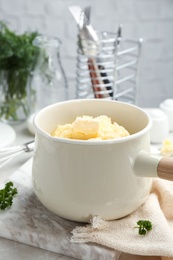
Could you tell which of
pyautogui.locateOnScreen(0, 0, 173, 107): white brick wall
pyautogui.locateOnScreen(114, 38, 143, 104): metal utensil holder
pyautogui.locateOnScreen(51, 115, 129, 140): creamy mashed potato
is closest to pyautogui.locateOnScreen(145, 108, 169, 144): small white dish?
pyautogui.locateOnScreen(114, 38, 143, 104): metal utensil holder

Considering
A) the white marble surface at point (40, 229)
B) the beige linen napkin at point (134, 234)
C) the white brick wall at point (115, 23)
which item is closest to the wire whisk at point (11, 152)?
the white marble surface at point (40, 229)

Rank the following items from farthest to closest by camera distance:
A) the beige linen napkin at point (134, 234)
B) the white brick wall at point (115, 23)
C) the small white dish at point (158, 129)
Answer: the white brick wall at point (115, 23) < the small white dish at point (158, 129) < the beige linen napkin at point (134, 234)

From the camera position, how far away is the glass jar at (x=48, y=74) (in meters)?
1.10

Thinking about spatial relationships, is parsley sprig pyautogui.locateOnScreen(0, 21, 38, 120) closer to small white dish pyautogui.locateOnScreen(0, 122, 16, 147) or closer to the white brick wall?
small white dish pyautogui.locateOnScreen(0, 122, 16, 147)

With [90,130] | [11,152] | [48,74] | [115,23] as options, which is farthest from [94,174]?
[115,23]

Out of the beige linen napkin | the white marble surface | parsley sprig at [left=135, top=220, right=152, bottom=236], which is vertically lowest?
the white marble surface

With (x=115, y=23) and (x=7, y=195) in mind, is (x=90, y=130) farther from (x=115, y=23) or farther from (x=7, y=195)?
(x=115, y=23)

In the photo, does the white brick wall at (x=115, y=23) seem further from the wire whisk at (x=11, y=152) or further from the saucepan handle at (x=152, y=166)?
the saucepan handle at (x=152, y=166)

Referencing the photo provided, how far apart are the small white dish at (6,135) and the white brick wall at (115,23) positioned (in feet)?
3.17

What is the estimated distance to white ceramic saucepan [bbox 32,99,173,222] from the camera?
0.61m

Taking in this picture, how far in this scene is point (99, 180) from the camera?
0.62 meters

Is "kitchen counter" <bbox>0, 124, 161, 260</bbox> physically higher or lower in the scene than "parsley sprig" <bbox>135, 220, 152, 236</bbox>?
lower

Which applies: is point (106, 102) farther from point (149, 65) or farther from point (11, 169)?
point (149, 65)

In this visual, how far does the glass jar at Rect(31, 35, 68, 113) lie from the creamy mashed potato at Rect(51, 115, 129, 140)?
0.43 metres
